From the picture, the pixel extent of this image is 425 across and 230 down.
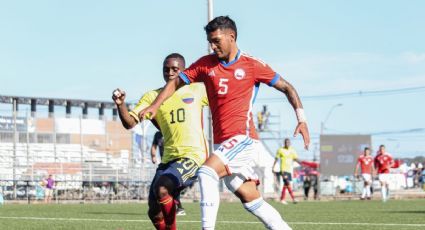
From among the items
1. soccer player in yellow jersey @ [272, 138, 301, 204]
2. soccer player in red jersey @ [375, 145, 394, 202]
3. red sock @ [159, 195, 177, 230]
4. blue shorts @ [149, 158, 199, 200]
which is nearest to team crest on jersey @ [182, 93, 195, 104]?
blue shorts @ [149, 158, 199, 200]

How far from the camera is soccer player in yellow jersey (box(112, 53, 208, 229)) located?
8.75m

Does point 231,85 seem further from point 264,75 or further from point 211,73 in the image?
point 264,75

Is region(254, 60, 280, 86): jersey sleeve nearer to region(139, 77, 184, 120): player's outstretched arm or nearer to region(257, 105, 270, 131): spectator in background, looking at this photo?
region(139, 77, 184, 120): player's outstretched arm

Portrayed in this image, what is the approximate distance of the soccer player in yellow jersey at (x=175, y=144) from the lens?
875 centimetres

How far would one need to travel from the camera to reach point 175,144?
907 cm

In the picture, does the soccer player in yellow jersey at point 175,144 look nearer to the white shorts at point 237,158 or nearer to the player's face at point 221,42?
the white shorts at point 237,158

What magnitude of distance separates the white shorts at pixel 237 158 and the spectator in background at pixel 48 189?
90.6 ft

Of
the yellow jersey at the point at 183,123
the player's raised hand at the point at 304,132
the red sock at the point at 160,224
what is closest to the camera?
the player's raised hand at the point at 304,132

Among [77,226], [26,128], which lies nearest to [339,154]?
[26,128]

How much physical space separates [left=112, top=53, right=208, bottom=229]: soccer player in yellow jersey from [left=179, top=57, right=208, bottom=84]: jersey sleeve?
1.19 meters

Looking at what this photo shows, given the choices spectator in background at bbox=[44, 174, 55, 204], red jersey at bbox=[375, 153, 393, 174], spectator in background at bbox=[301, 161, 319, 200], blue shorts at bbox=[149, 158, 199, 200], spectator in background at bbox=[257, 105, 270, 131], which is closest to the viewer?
blue shorts at bbox=[149, 158, 199, 200]

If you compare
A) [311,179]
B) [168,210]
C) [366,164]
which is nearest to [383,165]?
[366,164]

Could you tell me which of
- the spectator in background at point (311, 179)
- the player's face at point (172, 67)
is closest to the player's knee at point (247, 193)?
the player's face at point (172, 67)

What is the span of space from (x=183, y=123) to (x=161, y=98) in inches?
69.1
